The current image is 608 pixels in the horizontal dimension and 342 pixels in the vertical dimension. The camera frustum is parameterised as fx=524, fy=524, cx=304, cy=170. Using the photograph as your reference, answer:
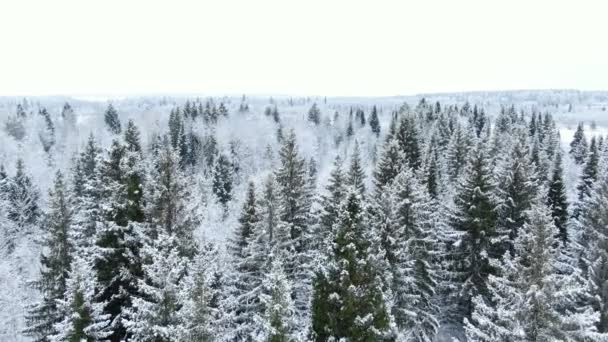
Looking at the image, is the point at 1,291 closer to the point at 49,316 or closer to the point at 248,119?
the point at 49,316

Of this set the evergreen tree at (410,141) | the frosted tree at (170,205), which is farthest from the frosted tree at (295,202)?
the evergreen tree at (410,141)

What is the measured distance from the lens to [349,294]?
16109 mm

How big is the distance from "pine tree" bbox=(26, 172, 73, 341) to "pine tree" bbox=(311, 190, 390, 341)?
12.8 metres

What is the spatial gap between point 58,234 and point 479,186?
21.6m

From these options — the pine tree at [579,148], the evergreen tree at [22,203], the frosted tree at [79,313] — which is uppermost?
the frosted tree at [79,313]

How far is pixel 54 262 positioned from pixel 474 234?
21.3 metres

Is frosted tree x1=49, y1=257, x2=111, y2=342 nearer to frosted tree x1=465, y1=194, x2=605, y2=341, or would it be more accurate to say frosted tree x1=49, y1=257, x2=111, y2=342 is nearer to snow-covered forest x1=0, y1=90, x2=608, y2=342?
snow-covered forest x1=0, y1=90, x2=608, y2=342

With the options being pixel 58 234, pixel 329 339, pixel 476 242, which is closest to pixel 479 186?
pixel 476 242

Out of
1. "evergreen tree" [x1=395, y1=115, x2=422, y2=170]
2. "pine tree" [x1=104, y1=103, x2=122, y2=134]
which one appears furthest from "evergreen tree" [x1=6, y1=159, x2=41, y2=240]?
"pine tree" [x1=104, y1=103, x2=122, y2=134]

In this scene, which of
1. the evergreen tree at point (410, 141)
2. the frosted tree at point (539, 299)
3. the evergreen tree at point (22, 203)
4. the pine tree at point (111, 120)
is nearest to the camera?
the frosted tree at point (539, 299)

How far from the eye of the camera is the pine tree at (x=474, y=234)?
28109 millimetres

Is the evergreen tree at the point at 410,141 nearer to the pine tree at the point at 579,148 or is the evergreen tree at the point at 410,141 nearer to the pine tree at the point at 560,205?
the pine tree at the point at 560,205

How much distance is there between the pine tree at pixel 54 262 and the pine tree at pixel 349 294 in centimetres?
1283

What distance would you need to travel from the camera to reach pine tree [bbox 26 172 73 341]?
2278 centimetres
